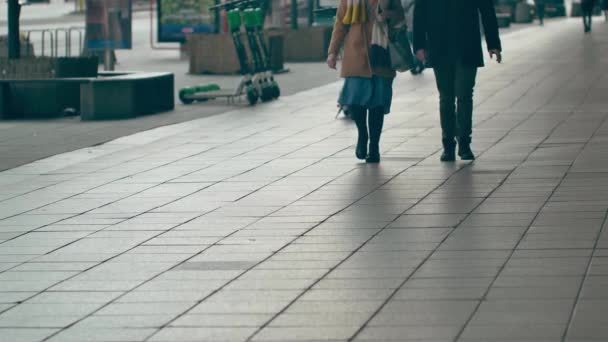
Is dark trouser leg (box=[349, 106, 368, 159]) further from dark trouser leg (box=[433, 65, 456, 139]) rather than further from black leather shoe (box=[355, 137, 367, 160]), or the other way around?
dark trouser leg (box=[433, 65, 456, 139])

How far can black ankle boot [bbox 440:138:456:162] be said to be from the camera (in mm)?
12043

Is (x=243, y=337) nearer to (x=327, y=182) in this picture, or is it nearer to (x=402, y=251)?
(x=402, y=251)

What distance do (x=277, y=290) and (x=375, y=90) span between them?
539 cm

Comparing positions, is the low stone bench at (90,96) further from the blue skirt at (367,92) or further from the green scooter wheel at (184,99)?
the blue skirt at (367,92)

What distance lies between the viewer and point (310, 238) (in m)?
8.47

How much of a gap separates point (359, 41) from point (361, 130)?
0.73 metres

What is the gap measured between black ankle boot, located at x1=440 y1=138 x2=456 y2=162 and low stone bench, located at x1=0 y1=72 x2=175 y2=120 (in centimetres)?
613

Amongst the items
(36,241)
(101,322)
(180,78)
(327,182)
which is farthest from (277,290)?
(180,78)

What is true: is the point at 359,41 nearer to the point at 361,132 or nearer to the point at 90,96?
the point at 361,132

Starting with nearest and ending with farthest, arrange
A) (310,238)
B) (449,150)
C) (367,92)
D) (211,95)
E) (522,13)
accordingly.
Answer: (310,238), (449,150), (367,92), (211,95), (522,13)

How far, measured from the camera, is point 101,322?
641 cm

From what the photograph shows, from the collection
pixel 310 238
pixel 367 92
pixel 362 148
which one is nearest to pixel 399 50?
pixel 367 92

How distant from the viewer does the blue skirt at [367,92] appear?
12.2m

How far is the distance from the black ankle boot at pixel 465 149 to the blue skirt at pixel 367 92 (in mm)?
677
